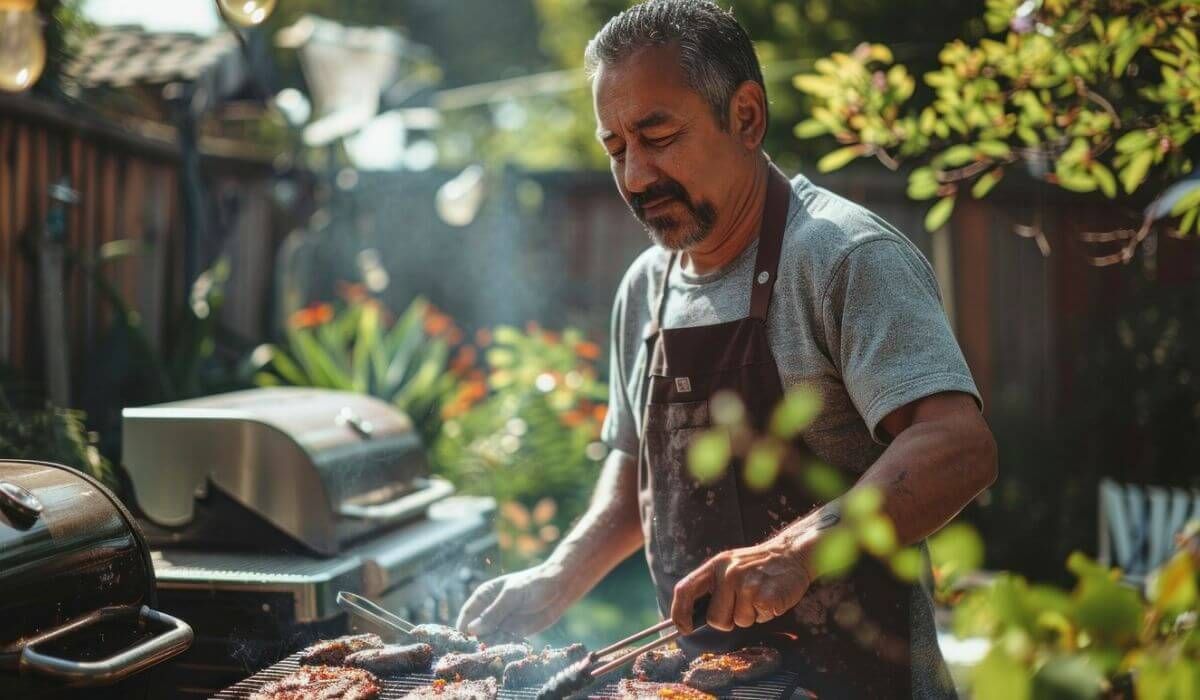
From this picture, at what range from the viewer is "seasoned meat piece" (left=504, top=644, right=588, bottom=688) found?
1.90 m

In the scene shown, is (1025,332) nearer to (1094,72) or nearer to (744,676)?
(1094,72)

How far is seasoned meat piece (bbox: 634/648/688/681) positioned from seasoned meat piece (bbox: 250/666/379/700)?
478 mm

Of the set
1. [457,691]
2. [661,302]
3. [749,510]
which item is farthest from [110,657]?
[661,302]

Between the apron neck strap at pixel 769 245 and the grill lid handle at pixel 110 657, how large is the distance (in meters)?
1.26

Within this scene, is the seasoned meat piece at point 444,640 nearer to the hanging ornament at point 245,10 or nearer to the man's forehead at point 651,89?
the man's forehead at point 651,89

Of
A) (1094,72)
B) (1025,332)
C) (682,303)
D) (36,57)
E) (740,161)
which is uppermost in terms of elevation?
(36,57)

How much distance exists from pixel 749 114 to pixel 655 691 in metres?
1.21

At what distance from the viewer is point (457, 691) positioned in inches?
70.4

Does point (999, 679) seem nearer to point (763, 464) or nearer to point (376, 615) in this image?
point (763, 464)

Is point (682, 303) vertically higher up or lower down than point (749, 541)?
higher up

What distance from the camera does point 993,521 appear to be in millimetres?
7258

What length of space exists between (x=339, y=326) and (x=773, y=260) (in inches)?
165

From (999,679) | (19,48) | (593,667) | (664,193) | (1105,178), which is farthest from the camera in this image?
(19,48)

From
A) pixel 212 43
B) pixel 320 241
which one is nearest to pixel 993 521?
pixel 320 241
